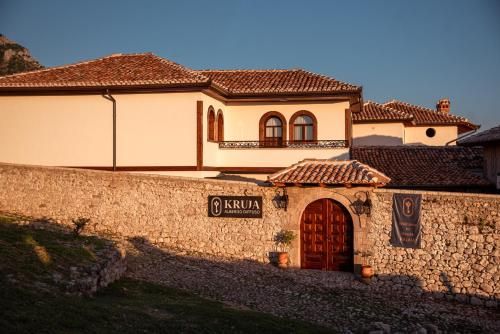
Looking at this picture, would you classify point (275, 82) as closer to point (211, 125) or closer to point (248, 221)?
point (211, 125)

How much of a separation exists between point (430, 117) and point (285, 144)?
57.7 feet

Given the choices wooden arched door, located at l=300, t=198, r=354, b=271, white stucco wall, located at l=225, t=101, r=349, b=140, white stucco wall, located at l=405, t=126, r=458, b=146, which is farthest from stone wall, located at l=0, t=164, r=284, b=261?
white stucco wall, located at l=405, t=126, r=458, b=146

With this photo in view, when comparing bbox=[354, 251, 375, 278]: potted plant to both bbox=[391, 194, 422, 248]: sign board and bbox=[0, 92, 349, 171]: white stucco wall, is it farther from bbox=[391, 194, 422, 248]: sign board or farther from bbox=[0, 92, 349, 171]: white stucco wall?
bbox=[0, 92, 349, 171]: white stucco wall

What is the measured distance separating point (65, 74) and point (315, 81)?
10.4 metres

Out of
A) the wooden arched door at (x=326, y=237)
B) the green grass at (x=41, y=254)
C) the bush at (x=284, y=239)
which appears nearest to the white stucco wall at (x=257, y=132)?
the wooden arched door at (x=326, y=237)

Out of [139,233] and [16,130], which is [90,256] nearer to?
[139,233]

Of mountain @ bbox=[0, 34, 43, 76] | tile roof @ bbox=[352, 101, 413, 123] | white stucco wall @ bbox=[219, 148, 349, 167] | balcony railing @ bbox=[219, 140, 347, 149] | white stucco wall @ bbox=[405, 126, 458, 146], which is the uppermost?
mountain @ bbox=[0, 34, 43, 76]

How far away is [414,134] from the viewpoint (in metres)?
34.1

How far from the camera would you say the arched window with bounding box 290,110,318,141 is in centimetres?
2078

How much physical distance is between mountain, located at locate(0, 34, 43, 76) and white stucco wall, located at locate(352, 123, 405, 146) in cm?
3746

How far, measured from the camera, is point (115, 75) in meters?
20.0

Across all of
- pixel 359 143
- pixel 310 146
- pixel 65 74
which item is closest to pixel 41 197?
pixel 65 74

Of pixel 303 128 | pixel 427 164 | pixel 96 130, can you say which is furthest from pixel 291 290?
pixel 427 164

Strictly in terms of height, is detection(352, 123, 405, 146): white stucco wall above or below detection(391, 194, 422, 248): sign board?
above
